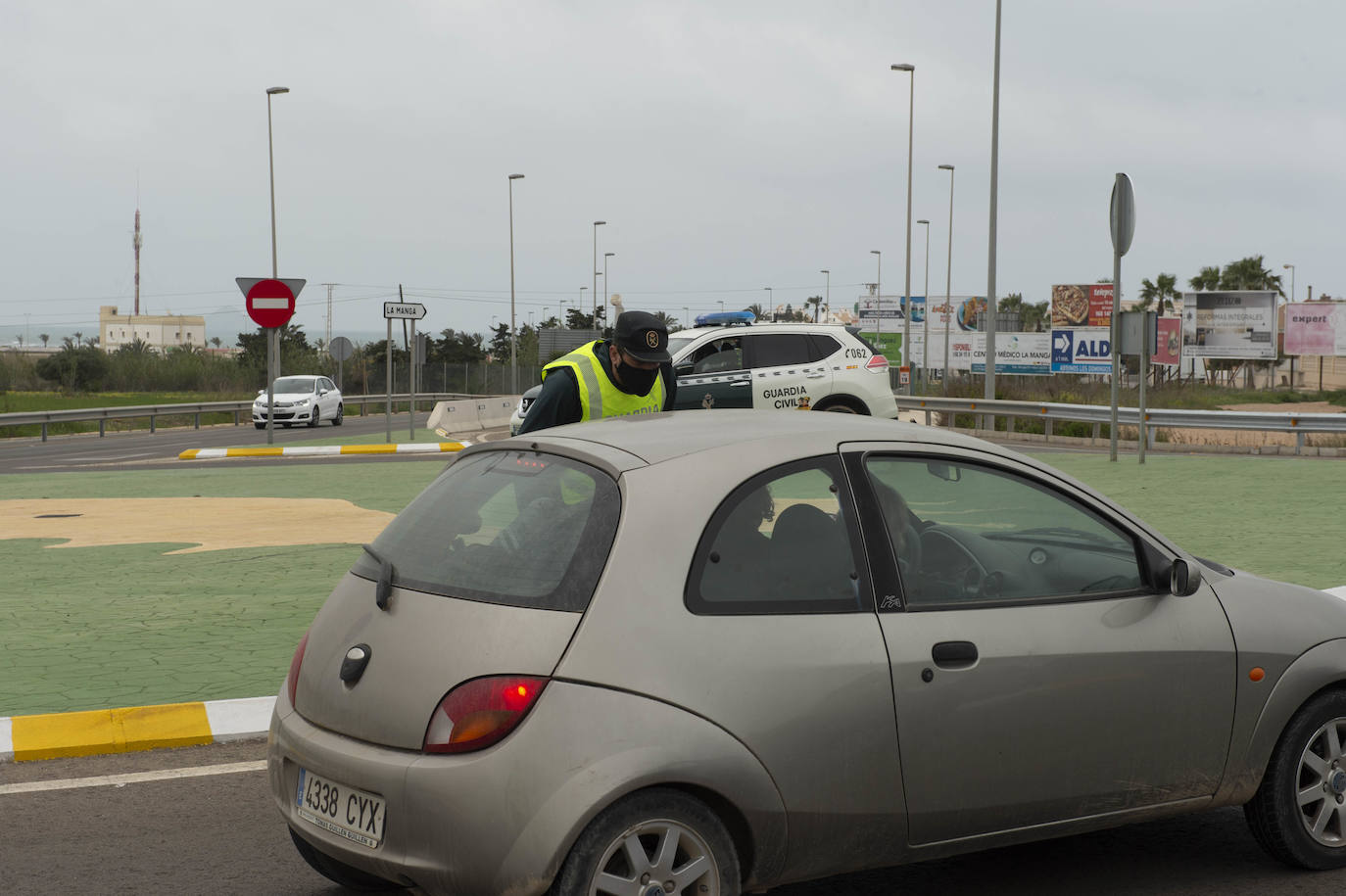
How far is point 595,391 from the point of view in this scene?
6.41 m

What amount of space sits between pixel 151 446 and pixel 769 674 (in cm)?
2919

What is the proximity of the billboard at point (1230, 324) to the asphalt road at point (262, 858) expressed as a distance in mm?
61703

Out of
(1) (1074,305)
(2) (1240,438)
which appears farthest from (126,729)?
(1) (1074,305)

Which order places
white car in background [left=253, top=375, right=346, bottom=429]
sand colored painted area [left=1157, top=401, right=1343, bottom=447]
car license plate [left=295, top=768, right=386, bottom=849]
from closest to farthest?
car license plate [left=295, top=768, right=386, bottom=849], sand colored painted area [left=1157, top=401, right=1343, bottom=447], white car in background [left=253, top=375, right=346, bottom=429]

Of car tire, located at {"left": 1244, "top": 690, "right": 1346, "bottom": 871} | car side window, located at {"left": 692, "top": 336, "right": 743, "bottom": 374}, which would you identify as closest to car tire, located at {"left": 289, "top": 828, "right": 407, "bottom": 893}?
car tire, located at {"left": 1244, "top": 690, "right": 1346, "bottom": 871}

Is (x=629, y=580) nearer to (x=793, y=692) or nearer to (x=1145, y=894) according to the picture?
(x=793, y=692)

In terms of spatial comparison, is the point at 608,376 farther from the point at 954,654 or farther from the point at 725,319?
the point at 725,319

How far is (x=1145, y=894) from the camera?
14.0 ft

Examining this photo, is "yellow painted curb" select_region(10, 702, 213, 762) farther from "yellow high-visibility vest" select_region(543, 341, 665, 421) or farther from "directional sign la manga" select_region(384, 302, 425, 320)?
"directional sign la manga" select_region(384, 302, 425, 320)

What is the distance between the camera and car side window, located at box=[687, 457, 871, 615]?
143 inches

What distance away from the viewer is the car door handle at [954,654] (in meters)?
3.79

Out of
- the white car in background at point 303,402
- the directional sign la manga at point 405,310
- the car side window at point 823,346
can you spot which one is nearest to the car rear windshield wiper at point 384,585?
the car side window at point 823,346

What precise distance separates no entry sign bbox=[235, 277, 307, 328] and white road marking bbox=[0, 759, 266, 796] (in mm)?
18464

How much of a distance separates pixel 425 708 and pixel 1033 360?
208 feet
